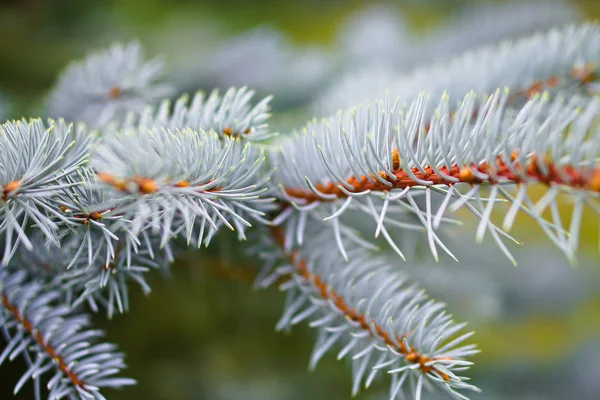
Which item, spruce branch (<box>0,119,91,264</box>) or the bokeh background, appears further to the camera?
the bokeh background

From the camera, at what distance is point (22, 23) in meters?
0.82

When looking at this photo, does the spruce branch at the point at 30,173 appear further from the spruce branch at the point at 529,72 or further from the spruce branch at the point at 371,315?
the spruce branch at the point at 529,72

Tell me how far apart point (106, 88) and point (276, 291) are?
384 mm

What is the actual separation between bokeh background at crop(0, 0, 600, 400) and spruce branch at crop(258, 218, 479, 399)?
0.15 meters

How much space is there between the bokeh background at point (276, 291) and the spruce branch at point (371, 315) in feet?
0.48

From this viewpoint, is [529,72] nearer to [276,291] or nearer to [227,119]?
[227,119]

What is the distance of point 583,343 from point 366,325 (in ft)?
1.96

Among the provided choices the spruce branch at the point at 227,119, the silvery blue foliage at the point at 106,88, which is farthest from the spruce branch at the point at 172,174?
the silvery blue foliage at the point at 106,88

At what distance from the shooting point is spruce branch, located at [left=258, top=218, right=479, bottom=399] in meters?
0.32

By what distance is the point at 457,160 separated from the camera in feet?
0.90

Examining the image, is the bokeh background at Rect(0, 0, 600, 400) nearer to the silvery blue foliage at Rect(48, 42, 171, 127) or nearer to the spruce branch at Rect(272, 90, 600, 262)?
the silvery blue foliage at Rect(48, 42, 171, 127)

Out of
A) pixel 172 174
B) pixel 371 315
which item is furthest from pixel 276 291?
pixel 172 174

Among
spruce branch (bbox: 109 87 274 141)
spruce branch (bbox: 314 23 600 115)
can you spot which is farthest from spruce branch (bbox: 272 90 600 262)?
spruce branch (bbox: 314 23 600 115)

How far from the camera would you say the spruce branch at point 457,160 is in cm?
23
